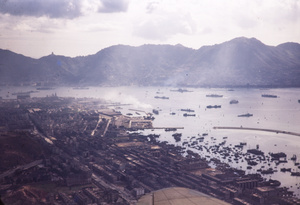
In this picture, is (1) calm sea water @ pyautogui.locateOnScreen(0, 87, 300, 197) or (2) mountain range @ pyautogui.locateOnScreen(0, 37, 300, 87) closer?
(1) calm sea water @ pyautogui.locateOnScreen(0, 87, 300, 197)

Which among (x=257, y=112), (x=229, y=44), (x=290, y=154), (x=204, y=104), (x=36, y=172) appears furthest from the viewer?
(x=229, y=44)

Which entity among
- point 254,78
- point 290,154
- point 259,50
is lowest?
point 290,154

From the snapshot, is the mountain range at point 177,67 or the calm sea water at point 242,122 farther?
the mountain range at point 177,67

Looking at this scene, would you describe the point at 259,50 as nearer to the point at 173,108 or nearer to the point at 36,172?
the point at 173,108

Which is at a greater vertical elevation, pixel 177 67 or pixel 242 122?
pixel 177 67

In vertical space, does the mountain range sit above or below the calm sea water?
above

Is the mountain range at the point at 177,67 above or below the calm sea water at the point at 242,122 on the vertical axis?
above

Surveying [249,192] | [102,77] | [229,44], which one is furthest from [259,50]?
[249,192]

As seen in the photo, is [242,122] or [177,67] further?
[177,67]
